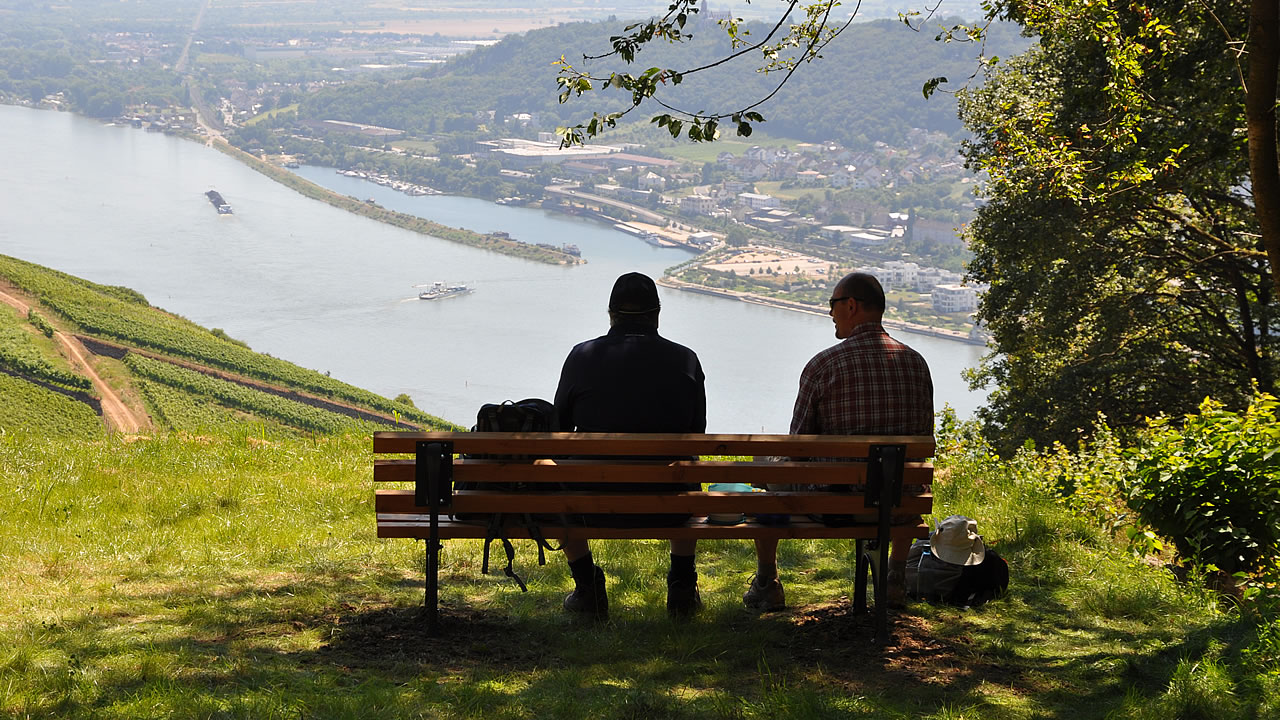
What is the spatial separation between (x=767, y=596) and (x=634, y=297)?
1256 millimetres

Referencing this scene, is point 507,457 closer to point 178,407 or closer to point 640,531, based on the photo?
point 640,531

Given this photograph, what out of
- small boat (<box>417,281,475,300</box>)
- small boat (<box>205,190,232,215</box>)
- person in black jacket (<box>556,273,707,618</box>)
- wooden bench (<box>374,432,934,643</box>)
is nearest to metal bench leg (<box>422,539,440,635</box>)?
wooden bench (<box>374,432,934,643</box>)

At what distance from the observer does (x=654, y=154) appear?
140875 mm

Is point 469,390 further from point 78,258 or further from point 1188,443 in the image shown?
point 1188,443

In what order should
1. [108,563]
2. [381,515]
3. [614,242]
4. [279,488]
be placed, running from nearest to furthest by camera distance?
1. [381,515]
2. [108,563]
3. [279,488]
4. [614,242]

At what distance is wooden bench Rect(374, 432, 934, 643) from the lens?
134 inches

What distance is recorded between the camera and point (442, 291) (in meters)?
95.0

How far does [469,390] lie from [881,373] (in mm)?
69112

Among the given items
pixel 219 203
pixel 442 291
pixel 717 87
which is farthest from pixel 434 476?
pixel 717 87

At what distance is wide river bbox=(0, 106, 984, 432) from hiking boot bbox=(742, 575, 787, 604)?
2063 inches

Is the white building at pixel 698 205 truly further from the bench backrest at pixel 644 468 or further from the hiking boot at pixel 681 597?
the bench backrest at pixel 644 468

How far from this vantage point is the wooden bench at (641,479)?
341 cm

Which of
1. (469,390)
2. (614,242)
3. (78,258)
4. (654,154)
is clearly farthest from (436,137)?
(469,390)

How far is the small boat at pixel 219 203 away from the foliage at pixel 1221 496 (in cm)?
12206
